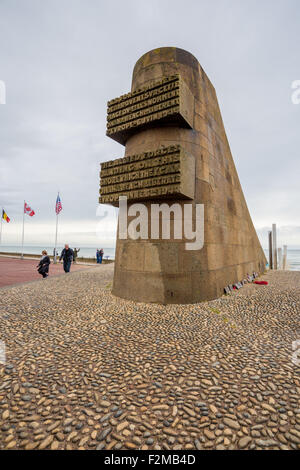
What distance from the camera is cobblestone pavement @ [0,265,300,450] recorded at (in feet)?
7.77

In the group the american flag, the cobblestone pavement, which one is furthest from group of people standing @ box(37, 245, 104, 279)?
→ the cobblestone pavement

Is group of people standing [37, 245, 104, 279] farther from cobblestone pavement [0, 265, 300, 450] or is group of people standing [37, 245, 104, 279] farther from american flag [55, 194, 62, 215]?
cobblestone pavement [0, 265, 300, 450]

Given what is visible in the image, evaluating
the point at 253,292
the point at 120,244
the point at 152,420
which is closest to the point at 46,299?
the point at 120,244

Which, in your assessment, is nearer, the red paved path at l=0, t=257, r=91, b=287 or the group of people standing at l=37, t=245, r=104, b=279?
the red paved path at l=0, t=257, r=91, b=287

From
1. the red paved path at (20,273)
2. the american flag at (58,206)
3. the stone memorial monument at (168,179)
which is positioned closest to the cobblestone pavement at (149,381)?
the stone memorial monument at (168,179)

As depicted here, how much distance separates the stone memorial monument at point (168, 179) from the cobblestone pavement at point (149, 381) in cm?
180

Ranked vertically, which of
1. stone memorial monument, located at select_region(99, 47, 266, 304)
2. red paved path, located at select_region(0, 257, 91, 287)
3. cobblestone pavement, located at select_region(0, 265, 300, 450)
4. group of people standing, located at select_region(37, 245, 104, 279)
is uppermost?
stone memorial monument, located at select_region(99, 47, 266, 304)

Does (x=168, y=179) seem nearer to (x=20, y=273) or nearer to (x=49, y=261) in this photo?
(x=49, y=261)

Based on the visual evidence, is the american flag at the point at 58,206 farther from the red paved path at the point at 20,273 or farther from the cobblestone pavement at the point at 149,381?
the cobblestone pavement at the point at 149,381

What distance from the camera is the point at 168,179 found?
7.35 m

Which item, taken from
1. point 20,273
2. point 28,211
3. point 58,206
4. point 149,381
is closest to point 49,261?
point 20,273

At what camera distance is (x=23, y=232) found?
30.7 m

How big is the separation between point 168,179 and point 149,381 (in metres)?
5.93

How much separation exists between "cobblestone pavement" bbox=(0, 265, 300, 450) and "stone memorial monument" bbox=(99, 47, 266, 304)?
1796mm
